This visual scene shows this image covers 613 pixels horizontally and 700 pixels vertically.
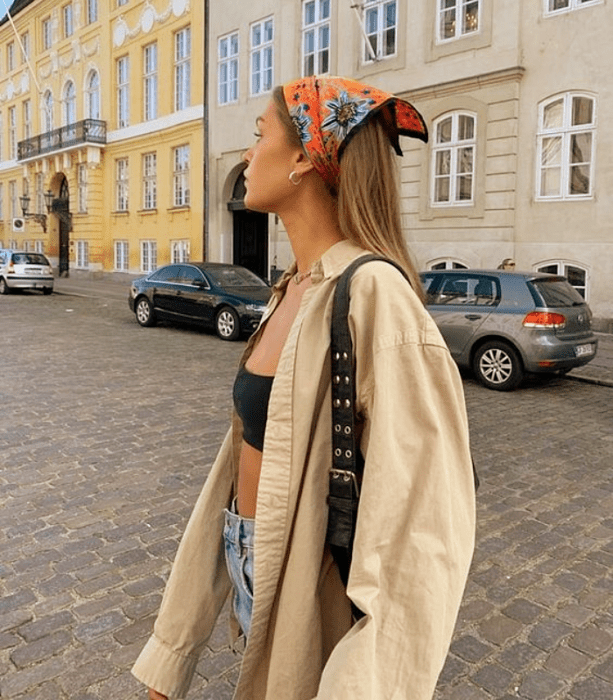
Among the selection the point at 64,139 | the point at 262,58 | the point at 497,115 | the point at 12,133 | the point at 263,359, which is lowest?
the point at 263,359

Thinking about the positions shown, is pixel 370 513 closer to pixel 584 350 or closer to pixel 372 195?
pixel 372 195

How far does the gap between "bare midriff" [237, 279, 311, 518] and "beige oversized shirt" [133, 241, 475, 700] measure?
19 centimetres

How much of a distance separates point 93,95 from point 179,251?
11.0 m

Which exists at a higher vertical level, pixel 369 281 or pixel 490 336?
pixel 369 281

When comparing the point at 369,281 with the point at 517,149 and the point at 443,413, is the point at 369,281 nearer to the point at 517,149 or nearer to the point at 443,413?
the point at 443,413

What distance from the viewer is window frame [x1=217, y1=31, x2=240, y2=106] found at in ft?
77.1

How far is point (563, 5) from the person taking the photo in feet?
47.5

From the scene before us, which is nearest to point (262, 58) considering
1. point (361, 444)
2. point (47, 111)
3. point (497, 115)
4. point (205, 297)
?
point (497, 115)

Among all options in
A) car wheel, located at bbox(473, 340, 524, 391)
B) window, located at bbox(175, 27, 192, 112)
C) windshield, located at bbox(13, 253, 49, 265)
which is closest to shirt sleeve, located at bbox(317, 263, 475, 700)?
car wheel, located at bbox(473, 340, 524, 391)

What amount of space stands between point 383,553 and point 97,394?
7410 mm

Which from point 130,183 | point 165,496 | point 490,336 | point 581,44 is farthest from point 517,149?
point 130,183

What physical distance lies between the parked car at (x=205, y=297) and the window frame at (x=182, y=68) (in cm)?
1352

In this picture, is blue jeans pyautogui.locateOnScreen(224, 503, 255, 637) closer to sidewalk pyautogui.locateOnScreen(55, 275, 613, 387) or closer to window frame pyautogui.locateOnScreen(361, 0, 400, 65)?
sidewalk pyautogui.locateOnScreen(55, 275, 613, 387)

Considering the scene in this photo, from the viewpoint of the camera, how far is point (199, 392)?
324 inches
